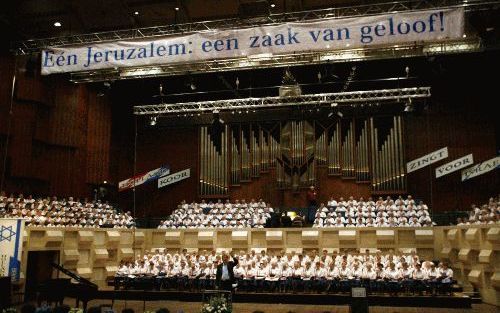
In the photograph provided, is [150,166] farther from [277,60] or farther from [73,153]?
[277,60]

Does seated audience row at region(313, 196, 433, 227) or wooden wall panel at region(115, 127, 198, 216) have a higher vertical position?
wooden wall panel at region(115, 127, 198, 216)

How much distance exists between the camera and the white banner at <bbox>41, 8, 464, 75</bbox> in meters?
8.18

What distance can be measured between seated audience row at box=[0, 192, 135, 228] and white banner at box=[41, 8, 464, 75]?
17.4ft

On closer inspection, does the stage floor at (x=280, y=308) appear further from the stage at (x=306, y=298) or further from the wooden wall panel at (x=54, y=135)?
the wooden wall panel at (x=54, y=135)

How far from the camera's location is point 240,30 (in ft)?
29.8

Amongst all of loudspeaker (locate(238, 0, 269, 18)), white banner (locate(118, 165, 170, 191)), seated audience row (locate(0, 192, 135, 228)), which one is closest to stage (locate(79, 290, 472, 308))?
seated audience row (locate(0, 192, 135, 228))

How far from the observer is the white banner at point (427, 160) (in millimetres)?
17297

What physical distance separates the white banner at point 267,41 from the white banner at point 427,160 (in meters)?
10.1

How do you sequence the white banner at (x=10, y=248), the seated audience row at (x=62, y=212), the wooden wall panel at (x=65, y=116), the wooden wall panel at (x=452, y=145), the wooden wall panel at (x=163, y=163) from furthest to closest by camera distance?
1. the wooden wall panel at (x=163, y=163)
2. the wooden wall panel at (x=452, y=145)
3. the wooden wall panel at (x=65, y=116)
4. the seated audience row at (x=62, y=212)
5. the white banner at (x=10, y=248)

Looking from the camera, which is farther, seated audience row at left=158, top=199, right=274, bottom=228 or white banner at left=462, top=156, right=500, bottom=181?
seated audience row at left=158, top=199, right=274, bottom=228

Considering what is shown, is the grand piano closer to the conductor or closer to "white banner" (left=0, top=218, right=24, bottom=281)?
"white banner" (left=0, top=218, right=24, bottom=281)

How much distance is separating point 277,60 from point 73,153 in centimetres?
977

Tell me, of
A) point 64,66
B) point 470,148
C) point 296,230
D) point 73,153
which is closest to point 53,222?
point 73,153

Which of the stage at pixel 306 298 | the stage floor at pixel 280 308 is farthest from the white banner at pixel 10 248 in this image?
the stage floor at pixel 280 308
